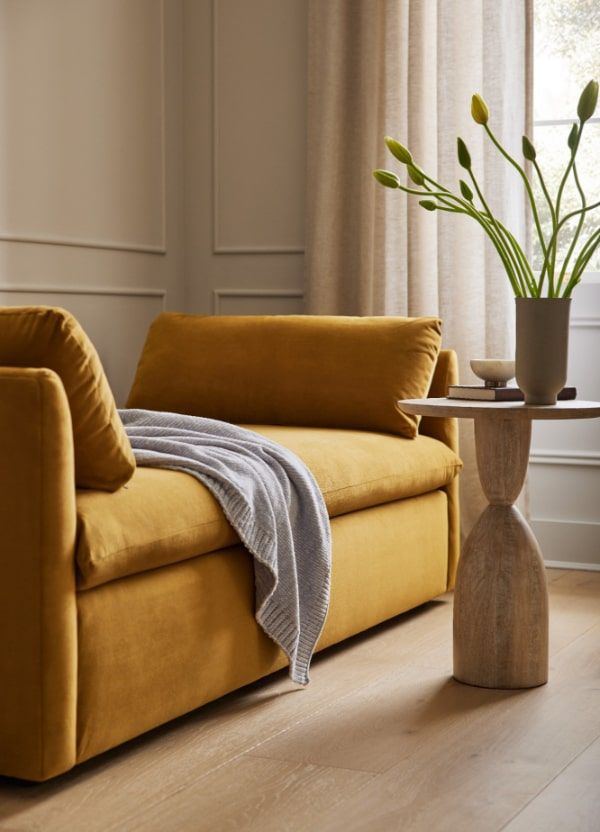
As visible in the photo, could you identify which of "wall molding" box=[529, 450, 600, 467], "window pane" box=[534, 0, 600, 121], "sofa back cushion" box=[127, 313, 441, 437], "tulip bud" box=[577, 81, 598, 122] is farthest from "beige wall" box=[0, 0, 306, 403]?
"tulip bud" box=[577, 81, 598, 122]

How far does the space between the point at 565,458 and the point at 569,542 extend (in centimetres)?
28

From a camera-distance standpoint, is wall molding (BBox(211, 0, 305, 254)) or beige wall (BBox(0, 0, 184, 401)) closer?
beige wall (BBox(0, 0, 184, 401))

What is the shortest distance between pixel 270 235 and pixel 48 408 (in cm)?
271

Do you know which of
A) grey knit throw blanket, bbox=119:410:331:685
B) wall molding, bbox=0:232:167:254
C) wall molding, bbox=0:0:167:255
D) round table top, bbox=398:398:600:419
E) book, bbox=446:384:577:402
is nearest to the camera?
grey knit throw blanket, bbox=119:410:331:685

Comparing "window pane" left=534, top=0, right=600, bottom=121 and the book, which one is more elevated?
"window pane" left=534, top=0, right=600, bottom=121

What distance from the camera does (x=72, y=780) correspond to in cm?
218

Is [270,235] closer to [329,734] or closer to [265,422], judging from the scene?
[265,422]

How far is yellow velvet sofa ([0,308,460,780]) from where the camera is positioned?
207cm

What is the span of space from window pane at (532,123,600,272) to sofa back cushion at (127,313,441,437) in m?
0.93

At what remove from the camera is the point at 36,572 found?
2068mm

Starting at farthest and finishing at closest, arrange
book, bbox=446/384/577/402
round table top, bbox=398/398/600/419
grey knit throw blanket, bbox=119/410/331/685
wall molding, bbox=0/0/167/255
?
wall molding, bbox=0/0/167/255 < book, bbox=446/384/577/402 < round table top, bbox=398/398/600/419 < grey knit throw blanket, bbox=119/410/331/685

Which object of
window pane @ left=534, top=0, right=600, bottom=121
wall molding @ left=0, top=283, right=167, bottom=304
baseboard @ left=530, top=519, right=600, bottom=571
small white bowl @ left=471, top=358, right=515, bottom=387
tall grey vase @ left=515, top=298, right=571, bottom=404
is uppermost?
window pane @ left=534, top=0, right=600, bottom=121

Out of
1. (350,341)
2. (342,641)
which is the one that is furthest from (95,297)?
(342,641)

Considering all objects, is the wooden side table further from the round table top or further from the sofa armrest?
the sofa armrest
